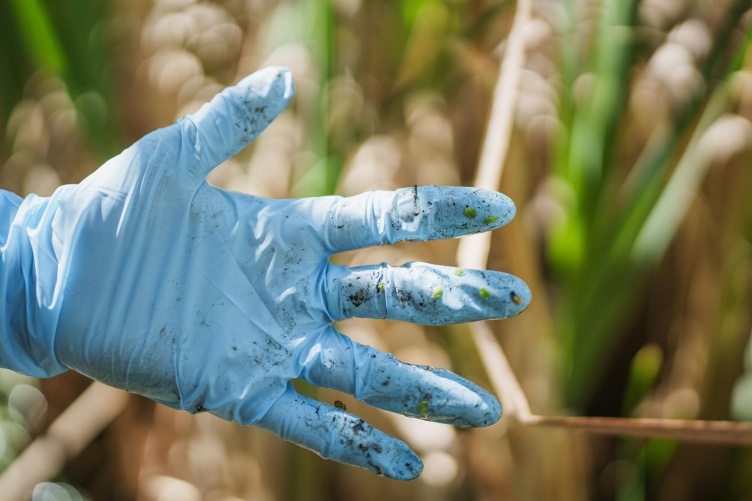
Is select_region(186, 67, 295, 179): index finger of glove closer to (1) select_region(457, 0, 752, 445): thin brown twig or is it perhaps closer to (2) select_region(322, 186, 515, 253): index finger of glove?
(2) select_region(322, 186, 515, 253): index finger of glove

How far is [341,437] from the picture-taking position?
2.42 ft

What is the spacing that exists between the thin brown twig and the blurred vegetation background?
15cm

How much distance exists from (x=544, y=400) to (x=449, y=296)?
546 mm

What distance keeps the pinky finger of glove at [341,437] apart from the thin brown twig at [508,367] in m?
0.18

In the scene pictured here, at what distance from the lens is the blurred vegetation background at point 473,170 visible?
1.09 meters

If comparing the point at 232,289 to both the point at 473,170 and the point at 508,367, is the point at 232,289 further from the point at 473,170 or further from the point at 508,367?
the point at 473,170

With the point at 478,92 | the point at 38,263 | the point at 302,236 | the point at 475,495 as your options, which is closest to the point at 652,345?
the point at 475,495

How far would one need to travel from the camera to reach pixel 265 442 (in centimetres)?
120

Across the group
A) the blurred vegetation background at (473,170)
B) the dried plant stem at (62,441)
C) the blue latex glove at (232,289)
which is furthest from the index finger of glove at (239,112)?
the dried plant stem at (62,441)

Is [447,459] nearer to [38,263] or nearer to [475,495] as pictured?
[475,495]

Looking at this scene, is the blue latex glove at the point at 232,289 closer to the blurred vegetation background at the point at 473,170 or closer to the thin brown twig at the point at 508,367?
the thin brown twig at the point at 508,367

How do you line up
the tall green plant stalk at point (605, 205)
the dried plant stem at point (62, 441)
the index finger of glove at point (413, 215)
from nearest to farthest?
the index finger of glove at point (413, 215) < the tall green plant stalk at point (605, 205) < the dried plant stem at point (62, 441)

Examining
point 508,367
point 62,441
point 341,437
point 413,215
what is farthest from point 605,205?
point 62,441

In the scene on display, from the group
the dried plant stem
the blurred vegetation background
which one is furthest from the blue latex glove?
the dried plant stem
